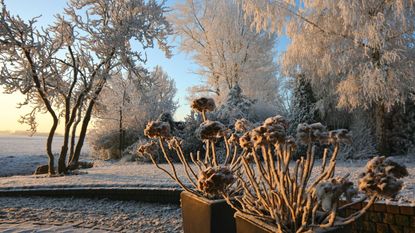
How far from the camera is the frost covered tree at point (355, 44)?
8.06 meters

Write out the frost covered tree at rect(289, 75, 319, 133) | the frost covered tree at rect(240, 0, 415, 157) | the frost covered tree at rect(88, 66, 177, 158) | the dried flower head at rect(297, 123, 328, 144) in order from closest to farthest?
1. the dried flower head at rect(297, 123, 328, 144)
2. the frost covered tree at rect(240, 0, 415, 157)
3. the frost covered tree at rect(289, 75, 319, 133)
4. the frost covered tree at rect(88, 66, 177, 158)

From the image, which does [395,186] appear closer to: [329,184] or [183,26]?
[329,184]

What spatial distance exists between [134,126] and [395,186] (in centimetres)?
1609

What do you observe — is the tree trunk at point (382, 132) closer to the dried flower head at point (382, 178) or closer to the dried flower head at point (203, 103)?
the dried flower head at point (203, 103)

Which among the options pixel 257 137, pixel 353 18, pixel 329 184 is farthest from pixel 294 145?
pixel 353 18

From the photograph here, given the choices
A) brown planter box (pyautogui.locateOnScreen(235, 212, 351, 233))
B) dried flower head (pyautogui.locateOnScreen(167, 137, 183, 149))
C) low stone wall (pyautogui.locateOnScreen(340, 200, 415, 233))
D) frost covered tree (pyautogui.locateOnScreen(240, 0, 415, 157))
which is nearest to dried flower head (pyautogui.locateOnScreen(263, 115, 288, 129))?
brown planter box (pyautogui.locateOnScreen(235, 212, 351, 233))

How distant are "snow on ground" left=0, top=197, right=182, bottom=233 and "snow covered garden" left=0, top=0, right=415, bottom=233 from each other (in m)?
0.03

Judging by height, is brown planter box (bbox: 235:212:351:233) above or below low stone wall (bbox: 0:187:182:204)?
above

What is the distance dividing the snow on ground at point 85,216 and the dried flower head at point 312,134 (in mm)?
2454

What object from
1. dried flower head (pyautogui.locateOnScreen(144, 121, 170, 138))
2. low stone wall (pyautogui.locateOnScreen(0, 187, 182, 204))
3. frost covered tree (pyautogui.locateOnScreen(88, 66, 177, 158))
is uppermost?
frost covered tree (pyautogui.locateOnScreen(88, 66, 177, 158))

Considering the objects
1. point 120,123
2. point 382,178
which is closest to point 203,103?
point 382,178

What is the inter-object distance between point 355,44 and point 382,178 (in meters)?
8.09

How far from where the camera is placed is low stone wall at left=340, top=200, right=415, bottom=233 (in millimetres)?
3029

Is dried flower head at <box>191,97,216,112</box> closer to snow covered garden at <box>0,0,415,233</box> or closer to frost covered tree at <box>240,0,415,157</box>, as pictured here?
snow covered garden at <box>0,0,415,233</box>
